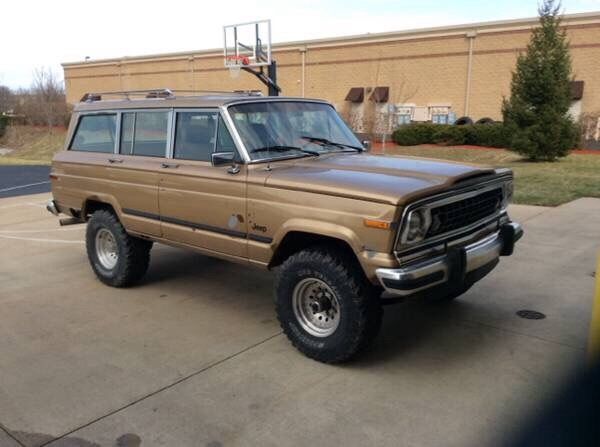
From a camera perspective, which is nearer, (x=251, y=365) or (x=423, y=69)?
(x=251, y=365)

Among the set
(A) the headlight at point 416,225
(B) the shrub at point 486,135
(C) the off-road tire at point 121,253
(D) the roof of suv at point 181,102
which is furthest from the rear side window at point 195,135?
(B) the shrub at point 486,135

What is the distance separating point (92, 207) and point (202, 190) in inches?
85.2

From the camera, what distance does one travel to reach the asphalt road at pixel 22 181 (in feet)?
45.7

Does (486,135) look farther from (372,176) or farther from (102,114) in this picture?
(372,176)

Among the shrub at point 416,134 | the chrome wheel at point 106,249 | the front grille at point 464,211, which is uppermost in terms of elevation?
the front grille at point 464,211

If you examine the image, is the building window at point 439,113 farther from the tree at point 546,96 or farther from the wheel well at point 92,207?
the wheel well at point 92,207

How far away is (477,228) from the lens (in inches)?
168

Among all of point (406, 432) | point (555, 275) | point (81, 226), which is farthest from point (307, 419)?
point (81, 226)

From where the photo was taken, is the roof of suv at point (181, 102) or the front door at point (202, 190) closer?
the front door at point (202, 190)

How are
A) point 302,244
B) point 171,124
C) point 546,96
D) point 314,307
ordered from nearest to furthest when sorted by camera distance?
point 314,307 < point 302,244 < point 171,124 < point 546,96

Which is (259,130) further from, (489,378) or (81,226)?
(81,226)

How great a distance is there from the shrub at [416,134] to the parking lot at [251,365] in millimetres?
18856

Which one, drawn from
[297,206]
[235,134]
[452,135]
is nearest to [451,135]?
[452,135]

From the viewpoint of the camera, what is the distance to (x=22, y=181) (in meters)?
16.8
